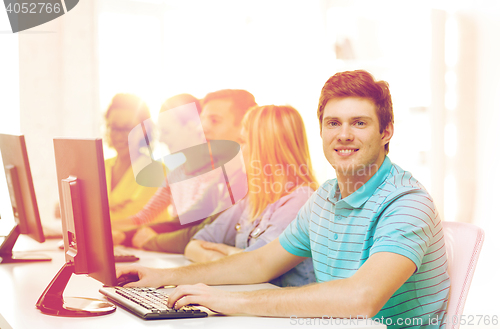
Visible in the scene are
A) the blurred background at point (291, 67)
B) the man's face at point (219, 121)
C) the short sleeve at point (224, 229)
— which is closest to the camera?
the short sleeve at point (224, 229)

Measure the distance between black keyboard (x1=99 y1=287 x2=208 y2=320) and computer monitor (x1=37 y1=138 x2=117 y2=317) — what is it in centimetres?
4

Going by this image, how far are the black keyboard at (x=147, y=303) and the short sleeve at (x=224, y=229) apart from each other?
763 millimetres

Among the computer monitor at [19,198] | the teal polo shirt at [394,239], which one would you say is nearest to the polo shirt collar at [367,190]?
the teal polo shirt at [394,239]

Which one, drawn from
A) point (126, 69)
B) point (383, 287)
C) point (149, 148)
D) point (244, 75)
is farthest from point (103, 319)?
point (244, 75)

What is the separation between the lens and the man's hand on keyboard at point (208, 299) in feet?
3.41

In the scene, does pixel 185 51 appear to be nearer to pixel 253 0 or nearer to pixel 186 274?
pixel 253 0

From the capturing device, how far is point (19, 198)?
5.82ft

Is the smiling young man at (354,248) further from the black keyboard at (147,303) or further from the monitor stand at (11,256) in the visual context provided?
the monitor stand at (11,256)

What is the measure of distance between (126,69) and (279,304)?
2.28 m

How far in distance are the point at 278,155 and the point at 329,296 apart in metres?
0.89

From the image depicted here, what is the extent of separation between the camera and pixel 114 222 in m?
2.55

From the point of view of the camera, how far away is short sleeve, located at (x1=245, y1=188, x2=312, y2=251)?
5.40 feet

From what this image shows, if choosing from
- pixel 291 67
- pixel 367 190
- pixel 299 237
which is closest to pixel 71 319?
pixel 299 237

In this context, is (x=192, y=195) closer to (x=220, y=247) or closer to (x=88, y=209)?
(x=220, y=247)
